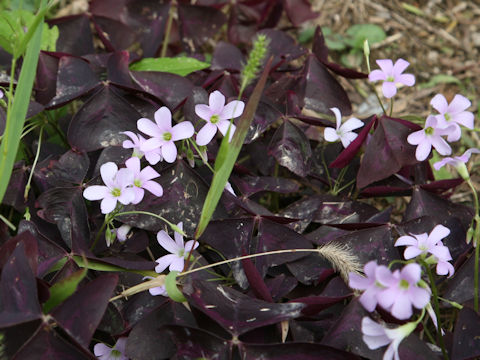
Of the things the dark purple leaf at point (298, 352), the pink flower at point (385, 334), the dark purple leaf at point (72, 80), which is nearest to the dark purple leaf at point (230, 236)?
the dark purple leaf at point (298, 352)

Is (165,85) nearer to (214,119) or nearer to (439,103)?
(214,119)

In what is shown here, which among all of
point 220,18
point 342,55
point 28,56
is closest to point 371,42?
point 342,55

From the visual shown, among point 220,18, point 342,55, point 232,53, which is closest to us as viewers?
point 232,53

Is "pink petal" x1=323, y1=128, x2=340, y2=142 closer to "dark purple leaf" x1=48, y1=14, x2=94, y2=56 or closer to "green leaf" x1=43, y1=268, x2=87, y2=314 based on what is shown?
"green leaf" x1=43, y1=268, x2=87, y2=314

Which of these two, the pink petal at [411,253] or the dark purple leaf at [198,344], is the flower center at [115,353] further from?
the pink petal at [411,253]

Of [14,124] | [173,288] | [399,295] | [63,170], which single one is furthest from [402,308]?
[63,170]

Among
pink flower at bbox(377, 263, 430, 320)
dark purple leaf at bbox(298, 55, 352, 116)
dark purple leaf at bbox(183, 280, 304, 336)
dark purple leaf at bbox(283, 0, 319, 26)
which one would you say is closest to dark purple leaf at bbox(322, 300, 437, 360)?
dark purple leaf at bbox(183, 280, 304, 336)

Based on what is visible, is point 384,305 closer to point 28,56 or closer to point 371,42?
point 28,56
